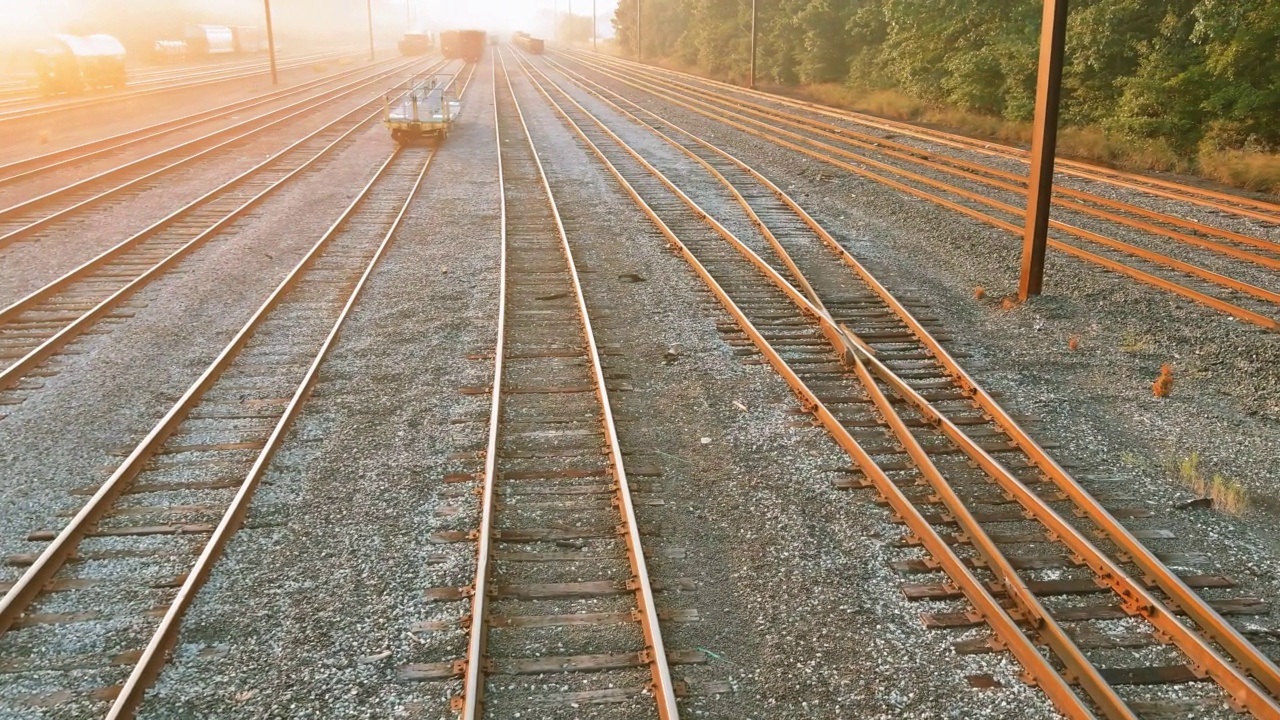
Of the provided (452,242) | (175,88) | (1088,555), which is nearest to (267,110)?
(175,88)

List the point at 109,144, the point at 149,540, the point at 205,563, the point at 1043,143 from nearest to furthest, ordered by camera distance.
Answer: the point at 205,563 → the point at 149,540 → the point at 1043,143 → the point at 109,144

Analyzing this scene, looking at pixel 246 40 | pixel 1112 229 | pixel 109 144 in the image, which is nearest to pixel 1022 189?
pixel 1112 229

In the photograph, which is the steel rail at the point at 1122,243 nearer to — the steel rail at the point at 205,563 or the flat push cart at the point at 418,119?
the flat push cart at the point at 418,119

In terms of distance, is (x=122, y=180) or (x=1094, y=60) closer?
(x=122, y=180)

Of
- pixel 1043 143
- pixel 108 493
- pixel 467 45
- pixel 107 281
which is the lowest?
pixel 108 493

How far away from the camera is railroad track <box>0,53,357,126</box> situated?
30.8 meters

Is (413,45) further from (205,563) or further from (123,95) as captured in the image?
(205,563)

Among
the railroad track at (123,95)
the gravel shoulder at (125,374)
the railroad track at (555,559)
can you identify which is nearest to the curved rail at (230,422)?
the gravel shoulder at (125,374)

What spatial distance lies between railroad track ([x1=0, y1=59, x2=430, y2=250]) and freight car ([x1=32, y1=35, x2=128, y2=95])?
9.53m

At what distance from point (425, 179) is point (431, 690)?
17204mm

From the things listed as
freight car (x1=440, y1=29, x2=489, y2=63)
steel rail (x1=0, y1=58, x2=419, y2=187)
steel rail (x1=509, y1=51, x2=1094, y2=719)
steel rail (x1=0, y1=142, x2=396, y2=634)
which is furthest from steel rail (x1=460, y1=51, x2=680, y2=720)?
freight car (x1=440, y1=29, x2=489, y2=63)

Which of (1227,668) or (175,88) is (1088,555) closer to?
(1227,668)

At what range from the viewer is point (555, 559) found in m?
6.06

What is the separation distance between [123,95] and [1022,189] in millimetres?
35647
